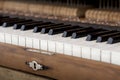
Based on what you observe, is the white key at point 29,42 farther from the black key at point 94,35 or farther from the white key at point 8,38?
the black key at point 94,35

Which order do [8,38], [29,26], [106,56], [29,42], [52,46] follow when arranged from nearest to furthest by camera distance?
[106,56] → [52,46] → [29,42] → [8,38] → [29,26]

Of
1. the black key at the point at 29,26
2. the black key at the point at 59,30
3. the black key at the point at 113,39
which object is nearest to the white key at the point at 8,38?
the black key at the point at 29,26

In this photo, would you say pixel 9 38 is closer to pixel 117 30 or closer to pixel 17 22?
pixel 17 22

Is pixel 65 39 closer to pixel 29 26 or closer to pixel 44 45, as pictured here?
pixel 44 45

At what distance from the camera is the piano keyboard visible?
177cm

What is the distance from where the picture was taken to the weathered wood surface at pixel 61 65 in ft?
5.79

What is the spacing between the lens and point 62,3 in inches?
105

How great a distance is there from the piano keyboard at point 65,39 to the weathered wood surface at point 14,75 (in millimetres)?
207

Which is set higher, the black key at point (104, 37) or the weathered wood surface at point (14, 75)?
the black key at point (104, 37)

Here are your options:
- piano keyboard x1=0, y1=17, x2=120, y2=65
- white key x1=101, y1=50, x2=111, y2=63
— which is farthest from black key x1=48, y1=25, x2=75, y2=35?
white key x1=101, y1=50, x2=111, y2=63

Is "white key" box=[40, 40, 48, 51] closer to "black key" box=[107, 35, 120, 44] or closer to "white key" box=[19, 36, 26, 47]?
"white key" box=[19, 36, 26, 47]

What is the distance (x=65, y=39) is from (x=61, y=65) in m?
0.16

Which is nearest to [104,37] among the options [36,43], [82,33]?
[82,33]

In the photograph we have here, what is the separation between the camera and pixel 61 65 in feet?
6.53
